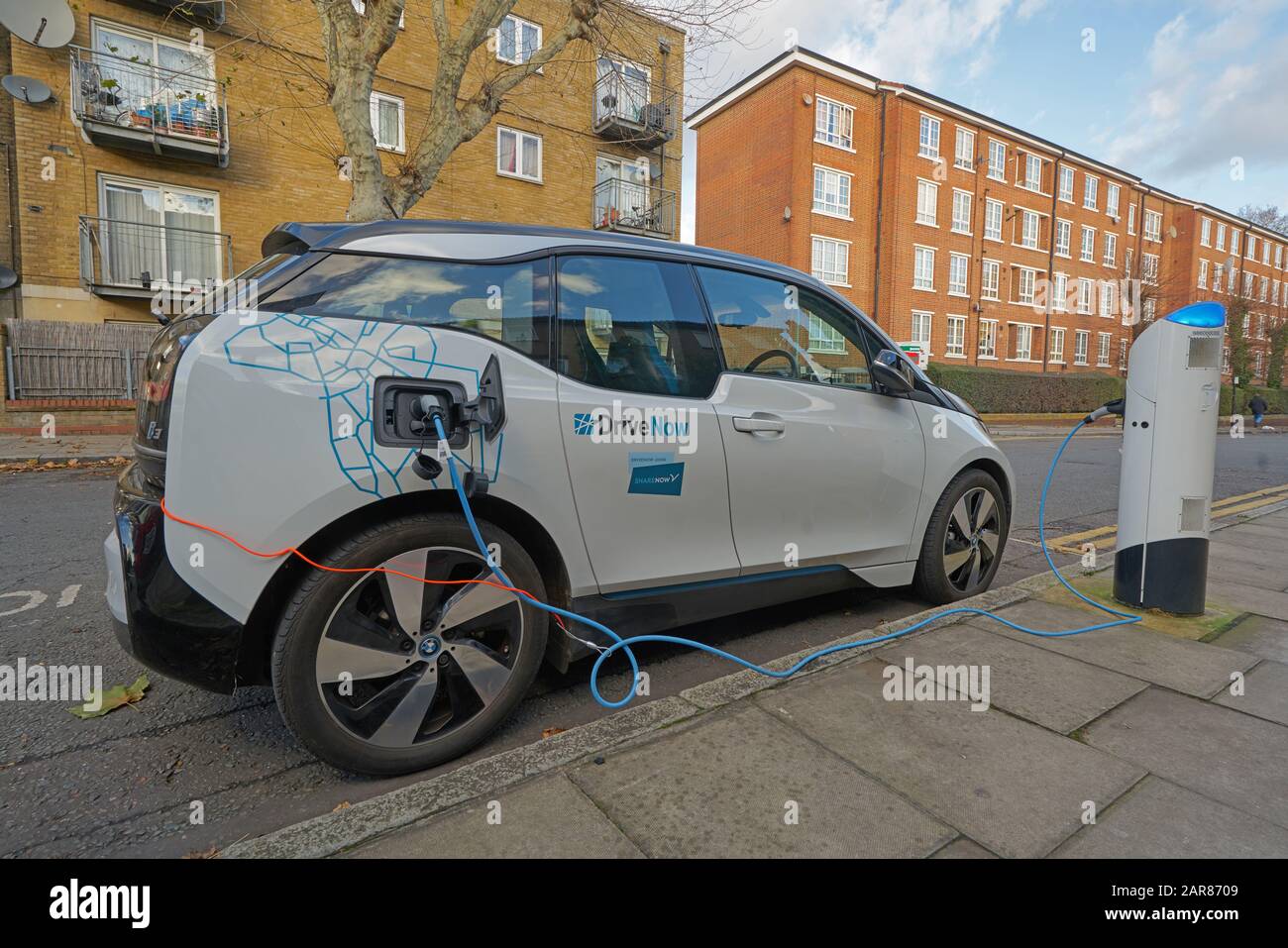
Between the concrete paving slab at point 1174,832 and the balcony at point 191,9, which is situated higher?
the balcony at point 191,9

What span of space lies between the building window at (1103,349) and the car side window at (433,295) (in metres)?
43.6

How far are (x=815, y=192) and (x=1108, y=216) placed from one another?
22979 mm

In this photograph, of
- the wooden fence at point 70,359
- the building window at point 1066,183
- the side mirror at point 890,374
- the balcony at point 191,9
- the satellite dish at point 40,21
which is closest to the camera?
the side mirror at point 890,374

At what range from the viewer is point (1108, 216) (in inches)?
1494

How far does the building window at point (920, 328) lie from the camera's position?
28609mm

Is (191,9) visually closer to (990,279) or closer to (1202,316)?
(1202,316)

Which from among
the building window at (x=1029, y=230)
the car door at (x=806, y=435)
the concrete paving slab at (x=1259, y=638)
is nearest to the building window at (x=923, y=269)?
the building window at (x=1029, y=230)

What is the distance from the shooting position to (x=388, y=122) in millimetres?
16031

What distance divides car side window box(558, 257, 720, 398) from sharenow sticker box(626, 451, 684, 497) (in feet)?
0.82

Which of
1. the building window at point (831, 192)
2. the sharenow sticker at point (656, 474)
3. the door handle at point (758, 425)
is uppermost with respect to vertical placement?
the building window at point (831, 192)

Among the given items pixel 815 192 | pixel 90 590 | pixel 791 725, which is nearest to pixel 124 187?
pixel 90 590

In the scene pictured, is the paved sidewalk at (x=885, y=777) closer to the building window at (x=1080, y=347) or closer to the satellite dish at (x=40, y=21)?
the satellite dish at (x=40, y=21)

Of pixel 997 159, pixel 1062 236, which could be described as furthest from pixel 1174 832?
pixel 1062 236
